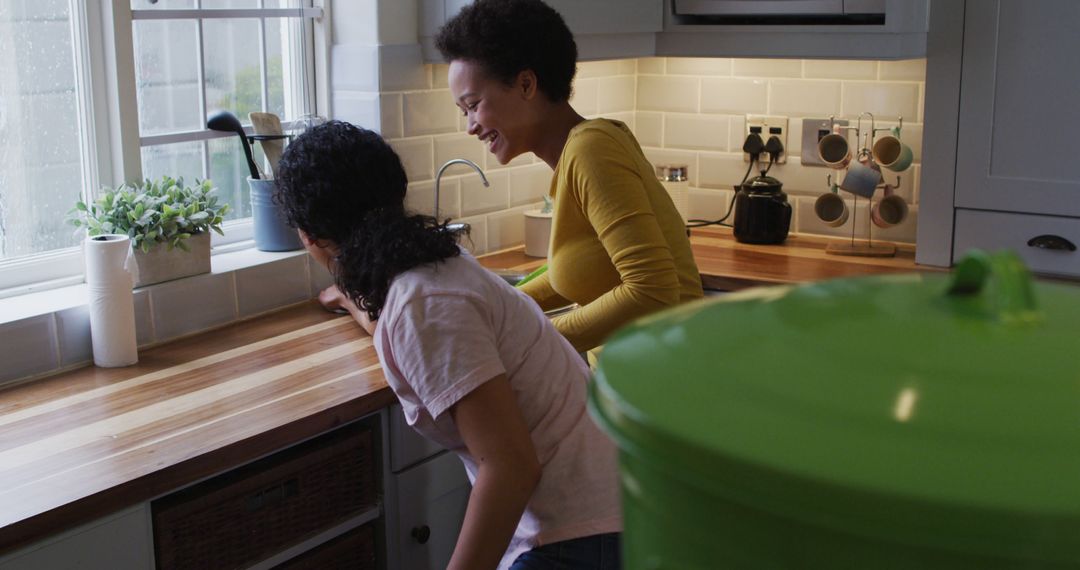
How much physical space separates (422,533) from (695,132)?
1.82 meters

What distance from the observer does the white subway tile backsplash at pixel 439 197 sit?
312 cm

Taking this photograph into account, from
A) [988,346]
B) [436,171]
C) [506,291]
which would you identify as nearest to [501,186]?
[436,171]

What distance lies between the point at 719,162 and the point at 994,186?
93 centimetres

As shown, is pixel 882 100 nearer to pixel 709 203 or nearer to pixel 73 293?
pixel 709 203

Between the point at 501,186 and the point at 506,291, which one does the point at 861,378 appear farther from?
the point at 501,186

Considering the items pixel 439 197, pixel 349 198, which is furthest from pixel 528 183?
pixel 349 198

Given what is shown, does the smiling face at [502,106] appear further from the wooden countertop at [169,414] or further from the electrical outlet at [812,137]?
the electrical outlet at [812,137]

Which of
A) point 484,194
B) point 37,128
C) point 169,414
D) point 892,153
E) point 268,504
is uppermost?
point 37,128

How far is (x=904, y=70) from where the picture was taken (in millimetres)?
3418

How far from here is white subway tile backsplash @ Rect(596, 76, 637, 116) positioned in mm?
3711

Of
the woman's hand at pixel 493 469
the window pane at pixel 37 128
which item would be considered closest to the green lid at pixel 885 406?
the woman's hand at pixel 493 469

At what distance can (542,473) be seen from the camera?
1.65 m

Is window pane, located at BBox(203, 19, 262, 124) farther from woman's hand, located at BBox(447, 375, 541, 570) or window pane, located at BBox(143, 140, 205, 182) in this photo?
woman's hand, located at BBox(447, 375, 541, 570)

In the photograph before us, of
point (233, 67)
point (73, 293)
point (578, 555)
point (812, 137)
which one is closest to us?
point (578, 555)
